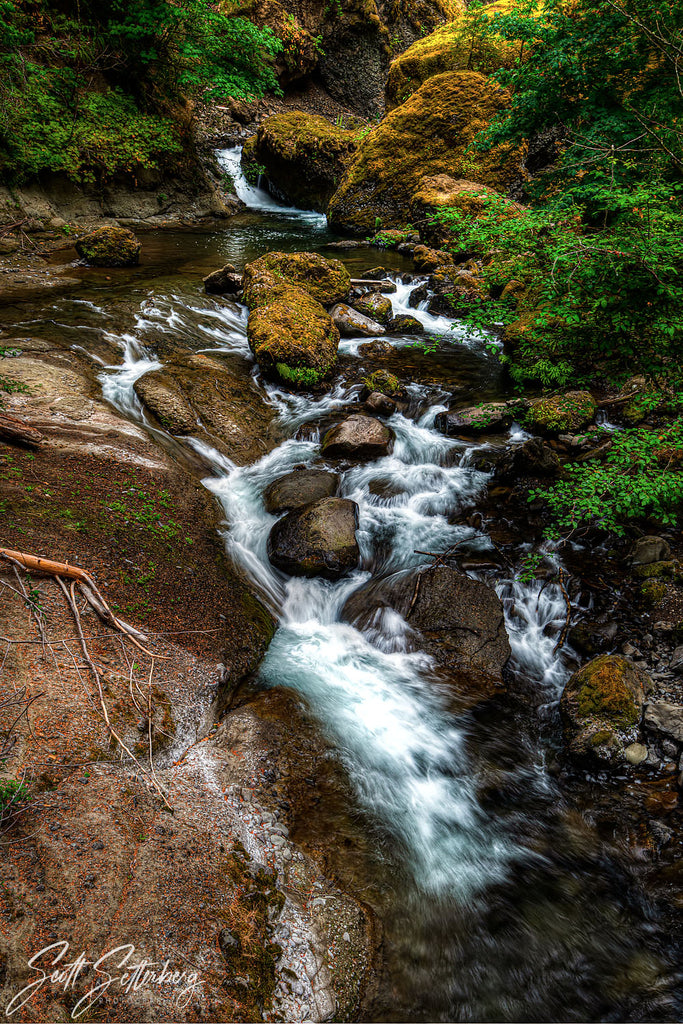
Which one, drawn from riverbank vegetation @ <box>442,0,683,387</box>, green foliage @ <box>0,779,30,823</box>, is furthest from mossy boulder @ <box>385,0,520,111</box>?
green foliage @ <box>0,779,30,823</box>

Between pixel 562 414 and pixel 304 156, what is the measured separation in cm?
1646

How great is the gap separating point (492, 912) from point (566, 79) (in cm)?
780

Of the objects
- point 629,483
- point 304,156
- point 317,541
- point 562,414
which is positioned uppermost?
point 304,156

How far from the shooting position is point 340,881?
8.72 ft

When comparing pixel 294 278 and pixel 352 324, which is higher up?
pixel 294 278

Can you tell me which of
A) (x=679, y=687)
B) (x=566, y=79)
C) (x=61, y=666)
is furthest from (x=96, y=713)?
(x=566, y=79)

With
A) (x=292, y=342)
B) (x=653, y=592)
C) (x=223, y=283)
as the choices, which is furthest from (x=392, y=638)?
(x=223, y=283)

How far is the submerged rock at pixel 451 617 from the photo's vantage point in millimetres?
4160

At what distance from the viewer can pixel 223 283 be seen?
973 cm

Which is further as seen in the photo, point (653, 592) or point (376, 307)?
point (376, 307)

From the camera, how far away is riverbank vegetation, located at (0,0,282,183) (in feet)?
35.4

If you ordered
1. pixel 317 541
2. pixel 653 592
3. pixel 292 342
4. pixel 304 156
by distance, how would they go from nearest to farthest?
pixel 653 592 < pixel 317 541 < pixel 292 342 < pixel 304 156

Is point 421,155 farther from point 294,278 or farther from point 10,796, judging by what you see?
point 10,796

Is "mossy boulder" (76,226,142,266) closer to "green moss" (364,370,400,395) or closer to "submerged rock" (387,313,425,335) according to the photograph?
"submerged rock" (387,313,425,335)
